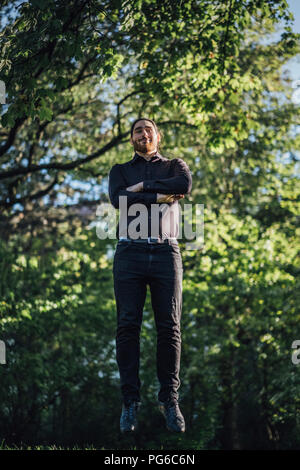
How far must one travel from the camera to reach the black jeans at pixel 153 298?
3484mm

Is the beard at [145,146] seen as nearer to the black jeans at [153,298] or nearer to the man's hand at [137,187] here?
the man's hand at [137,187]

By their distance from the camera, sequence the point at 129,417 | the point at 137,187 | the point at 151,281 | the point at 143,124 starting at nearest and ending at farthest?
1. the point at 129,417
2. the point at 151,281
3. the point at 137,187
4. the point at 143,124

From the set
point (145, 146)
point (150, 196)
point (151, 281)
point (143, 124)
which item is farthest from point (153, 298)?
point (143, 124)

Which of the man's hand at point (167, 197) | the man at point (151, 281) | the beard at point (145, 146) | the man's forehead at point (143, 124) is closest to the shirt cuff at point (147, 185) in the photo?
the man at point (151, 281)

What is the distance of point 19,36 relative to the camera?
4.52 meters

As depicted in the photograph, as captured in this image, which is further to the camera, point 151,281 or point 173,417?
point 151,281

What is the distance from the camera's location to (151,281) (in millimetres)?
3596

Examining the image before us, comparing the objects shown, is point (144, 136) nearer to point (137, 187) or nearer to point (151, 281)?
point (137, 187)

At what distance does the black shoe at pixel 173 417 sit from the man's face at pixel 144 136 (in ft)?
7.08

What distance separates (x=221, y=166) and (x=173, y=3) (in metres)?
6.76

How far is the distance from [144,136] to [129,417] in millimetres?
2330

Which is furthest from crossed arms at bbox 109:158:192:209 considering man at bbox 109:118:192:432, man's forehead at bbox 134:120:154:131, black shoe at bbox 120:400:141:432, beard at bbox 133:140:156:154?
black shoe at bbox 120:400:141:432

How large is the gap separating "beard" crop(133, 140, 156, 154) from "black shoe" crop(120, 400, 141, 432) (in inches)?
83.8

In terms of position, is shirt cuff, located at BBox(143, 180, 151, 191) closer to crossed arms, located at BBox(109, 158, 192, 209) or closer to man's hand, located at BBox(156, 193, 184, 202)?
crossed arms, located at BBox(109, 158, 192, 209)
